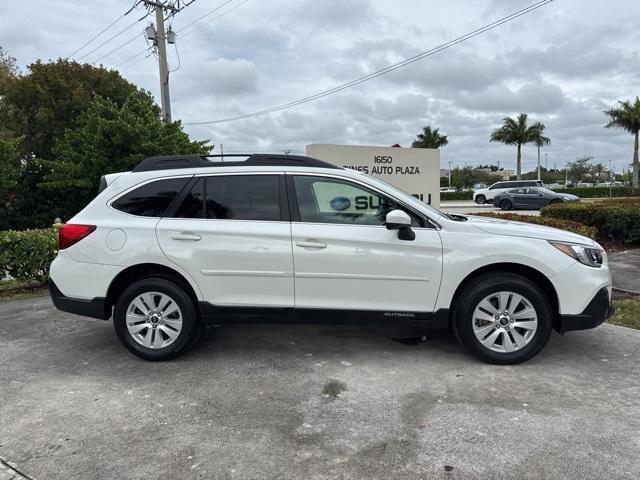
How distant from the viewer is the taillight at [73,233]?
14.8 feet

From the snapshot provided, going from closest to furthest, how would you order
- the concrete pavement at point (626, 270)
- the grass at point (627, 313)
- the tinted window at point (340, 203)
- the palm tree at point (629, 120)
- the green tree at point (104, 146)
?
1. the tinted window at point (340, 203)
2. the grass at point (627, 313)
3. the concrete pavement at point (626, 270)
4. the green tree at point (104, 146)
5. the palm tree at point (629, 120)

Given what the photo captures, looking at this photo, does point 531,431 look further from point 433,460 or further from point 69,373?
point 69,373

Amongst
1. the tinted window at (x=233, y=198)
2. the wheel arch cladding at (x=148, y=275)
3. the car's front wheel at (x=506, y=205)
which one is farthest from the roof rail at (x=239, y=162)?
the car's front wheel at (x=506, y=205)

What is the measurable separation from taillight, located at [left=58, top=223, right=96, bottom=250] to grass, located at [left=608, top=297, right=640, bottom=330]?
5419mm

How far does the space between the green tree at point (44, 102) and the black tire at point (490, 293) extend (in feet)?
69.6

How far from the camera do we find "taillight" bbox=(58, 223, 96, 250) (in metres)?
4.50

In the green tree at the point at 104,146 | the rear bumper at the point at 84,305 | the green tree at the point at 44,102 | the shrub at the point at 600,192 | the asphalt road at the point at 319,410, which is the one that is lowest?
the asphalt road at the point at 319,410

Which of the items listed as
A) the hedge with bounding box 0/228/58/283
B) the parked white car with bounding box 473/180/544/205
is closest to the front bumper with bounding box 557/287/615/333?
the hedge with bounding box 0/228/58/283

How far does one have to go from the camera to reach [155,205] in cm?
455

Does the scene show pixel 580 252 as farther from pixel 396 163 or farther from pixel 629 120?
pixel 629 120

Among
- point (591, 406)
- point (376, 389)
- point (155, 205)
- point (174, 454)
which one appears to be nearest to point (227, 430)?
point (174, 454)

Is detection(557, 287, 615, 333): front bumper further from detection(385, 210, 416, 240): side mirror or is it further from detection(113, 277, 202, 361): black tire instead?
detection(113, 277, 202, 361): black tire

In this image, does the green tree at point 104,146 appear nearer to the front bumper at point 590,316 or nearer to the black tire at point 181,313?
the black tire at point 181,313

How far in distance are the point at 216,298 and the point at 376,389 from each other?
5.04 ft
